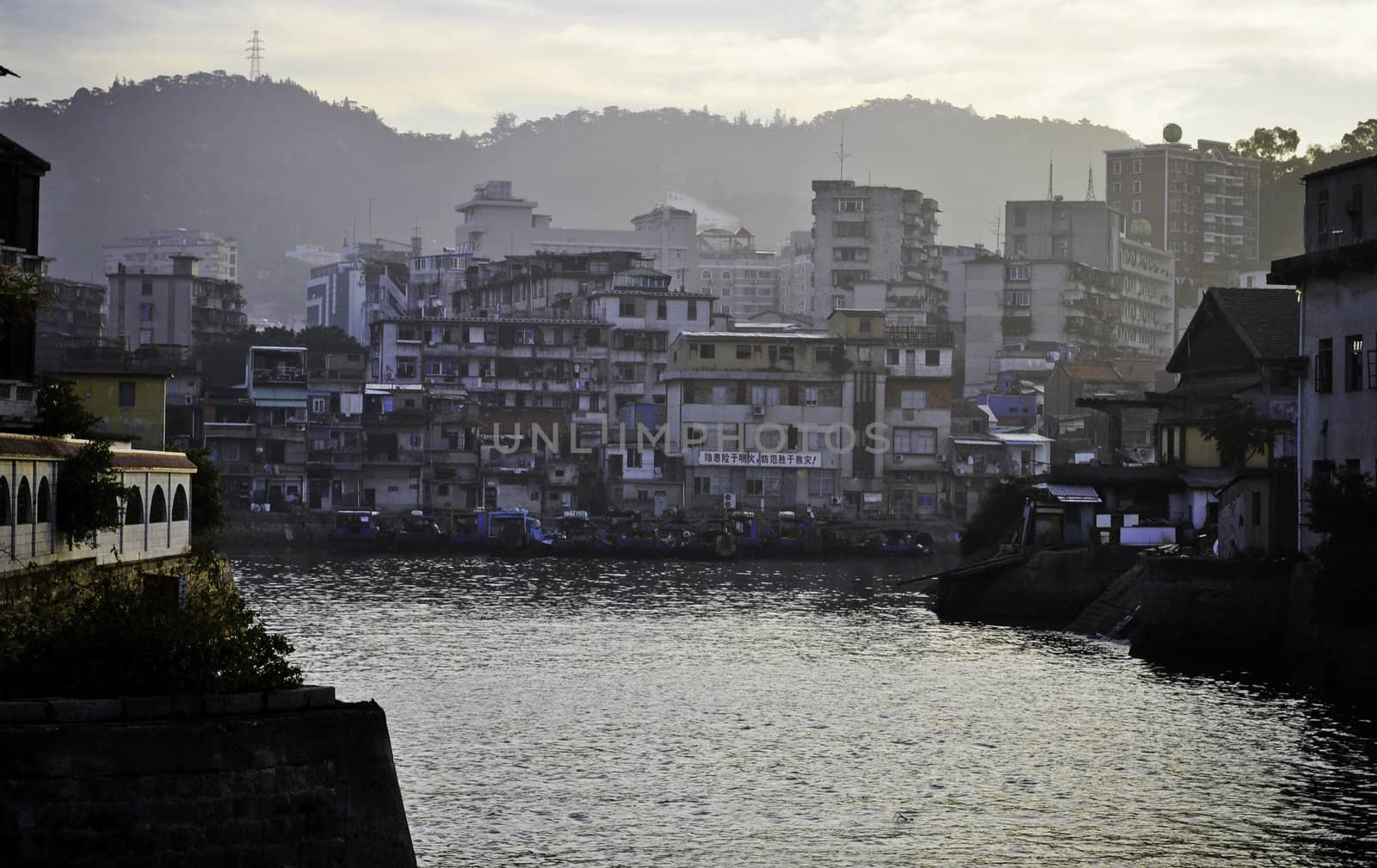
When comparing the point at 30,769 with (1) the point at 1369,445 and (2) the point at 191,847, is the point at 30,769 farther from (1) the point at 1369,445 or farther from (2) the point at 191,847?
(1) the point at 1369,445

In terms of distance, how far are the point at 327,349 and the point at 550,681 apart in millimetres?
96153

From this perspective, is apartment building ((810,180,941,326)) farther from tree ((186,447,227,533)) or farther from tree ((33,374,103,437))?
tree ((33,374,103,437))

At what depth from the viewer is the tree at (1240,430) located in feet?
166

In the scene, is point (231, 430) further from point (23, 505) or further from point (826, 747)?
point (826, 747)

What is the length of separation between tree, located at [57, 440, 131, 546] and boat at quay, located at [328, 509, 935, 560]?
5769cm

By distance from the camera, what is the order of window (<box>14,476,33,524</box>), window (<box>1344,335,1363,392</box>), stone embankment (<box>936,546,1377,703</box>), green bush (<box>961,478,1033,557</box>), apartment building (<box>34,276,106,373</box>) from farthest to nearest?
apartment building (<box>34,276,106,373</box>)
green bush (<box>961,478,1033,557</box>)
window (<box>1344,335,1363,392</box>)
stone embankment (<box>936,546,1377,703</box>)
window (<box>14,476,33,524</box>)

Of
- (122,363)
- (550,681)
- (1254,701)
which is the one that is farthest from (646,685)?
(122,363)

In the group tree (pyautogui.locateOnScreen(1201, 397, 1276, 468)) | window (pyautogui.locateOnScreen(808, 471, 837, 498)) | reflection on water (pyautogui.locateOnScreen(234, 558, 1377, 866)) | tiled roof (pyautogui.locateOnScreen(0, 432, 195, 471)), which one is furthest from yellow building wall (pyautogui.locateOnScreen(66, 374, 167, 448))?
window (pyautogui.locateOnScreen(808, 471, 837, 498))

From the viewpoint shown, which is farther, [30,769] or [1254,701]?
[1254,701]

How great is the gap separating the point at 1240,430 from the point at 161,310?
101 meters

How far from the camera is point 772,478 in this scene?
4186 inches

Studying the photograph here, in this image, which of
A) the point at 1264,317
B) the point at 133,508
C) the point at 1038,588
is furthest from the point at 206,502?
the point at 1264,317

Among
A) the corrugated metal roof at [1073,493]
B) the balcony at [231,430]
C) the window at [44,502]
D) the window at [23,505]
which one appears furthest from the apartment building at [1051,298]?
the window at [23,505]

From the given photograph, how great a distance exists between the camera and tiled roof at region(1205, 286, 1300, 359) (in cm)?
6062
